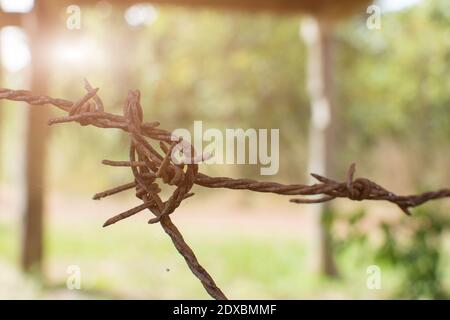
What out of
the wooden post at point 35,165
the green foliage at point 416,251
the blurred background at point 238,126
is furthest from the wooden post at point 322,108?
the wooden post at point 35,165

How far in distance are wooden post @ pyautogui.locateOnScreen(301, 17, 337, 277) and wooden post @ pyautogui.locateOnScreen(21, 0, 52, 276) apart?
2.26 meters

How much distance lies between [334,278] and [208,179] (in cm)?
499

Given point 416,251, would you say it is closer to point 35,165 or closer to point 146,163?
point 35,165

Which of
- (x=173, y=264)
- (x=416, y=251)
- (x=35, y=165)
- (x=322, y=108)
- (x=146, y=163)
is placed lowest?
(x=173, y=264)

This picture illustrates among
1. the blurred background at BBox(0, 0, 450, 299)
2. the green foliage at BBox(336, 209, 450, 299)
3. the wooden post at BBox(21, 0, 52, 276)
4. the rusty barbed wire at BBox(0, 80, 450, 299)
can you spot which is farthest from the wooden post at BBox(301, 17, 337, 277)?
the rusty barbed wire at BBox(0, 80, 450, 299)

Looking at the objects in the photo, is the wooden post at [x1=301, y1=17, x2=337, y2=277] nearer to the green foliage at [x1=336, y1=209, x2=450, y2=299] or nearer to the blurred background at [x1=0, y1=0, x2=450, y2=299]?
the blurred background at [x1=0, y1=0, x2=450, y2=299]

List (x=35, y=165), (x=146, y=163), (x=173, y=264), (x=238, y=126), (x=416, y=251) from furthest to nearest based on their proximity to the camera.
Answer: (x=238, y=126) → (x=173, y=264) → (x=35, y=165) → (x=416, y=251) → (x=146, y=163)

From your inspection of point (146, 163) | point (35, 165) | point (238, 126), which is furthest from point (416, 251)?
point (238, 126)

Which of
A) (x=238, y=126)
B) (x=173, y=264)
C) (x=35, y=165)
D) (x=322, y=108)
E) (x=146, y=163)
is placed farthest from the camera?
(x=238, y=126)

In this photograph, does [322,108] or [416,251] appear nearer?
[416,251]

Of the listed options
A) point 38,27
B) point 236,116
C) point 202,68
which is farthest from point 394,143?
point 38,27

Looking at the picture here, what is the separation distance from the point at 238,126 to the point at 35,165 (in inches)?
250

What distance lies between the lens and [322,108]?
5.48m

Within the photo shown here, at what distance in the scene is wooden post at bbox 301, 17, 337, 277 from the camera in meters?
5.45
